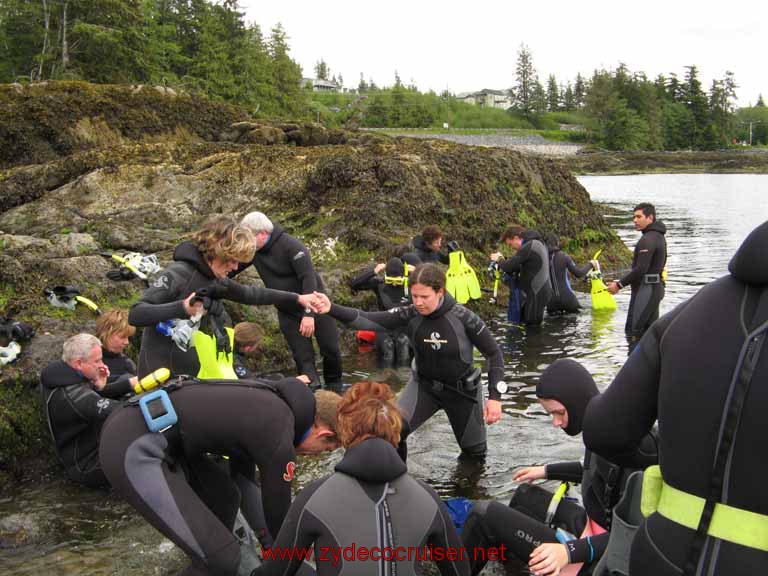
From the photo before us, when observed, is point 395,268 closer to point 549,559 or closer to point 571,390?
point 571,390

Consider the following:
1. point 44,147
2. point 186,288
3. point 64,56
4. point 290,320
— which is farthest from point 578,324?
point 64,56

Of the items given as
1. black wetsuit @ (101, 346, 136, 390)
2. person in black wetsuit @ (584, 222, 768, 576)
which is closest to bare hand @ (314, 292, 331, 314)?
black wetsuit @ (101, 346, 136, 390)

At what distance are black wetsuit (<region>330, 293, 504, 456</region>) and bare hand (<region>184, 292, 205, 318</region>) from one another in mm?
1361

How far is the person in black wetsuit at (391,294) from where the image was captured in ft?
30.9

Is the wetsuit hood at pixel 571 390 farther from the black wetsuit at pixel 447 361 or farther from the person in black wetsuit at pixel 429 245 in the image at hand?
the person in black wetsuit at pixel 429 245

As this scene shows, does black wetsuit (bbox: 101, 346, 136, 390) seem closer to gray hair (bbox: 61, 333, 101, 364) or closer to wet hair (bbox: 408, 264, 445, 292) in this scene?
gray hair (bbox: 61, 333, 101, 364)

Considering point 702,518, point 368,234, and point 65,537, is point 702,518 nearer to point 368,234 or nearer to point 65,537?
point 65,537

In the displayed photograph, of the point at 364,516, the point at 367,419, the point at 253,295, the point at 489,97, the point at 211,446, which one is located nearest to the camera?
the point at 364,516

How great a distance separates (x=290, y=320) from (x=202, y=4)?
43.6 m

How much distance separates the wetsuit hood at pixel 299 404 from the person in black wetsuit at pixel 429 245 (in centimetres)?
631

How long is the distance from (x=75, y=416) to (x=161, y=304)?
→ 119cm

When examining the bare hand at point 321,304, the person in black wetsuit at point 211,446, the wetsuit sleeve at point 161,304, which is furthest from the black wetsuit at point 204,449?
the bare hand at point 321,304

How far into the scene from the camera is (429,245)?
1009cm

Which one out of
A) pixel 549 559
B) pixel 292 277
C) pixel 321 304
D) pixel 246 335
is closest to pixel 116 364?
pixel 246 335
